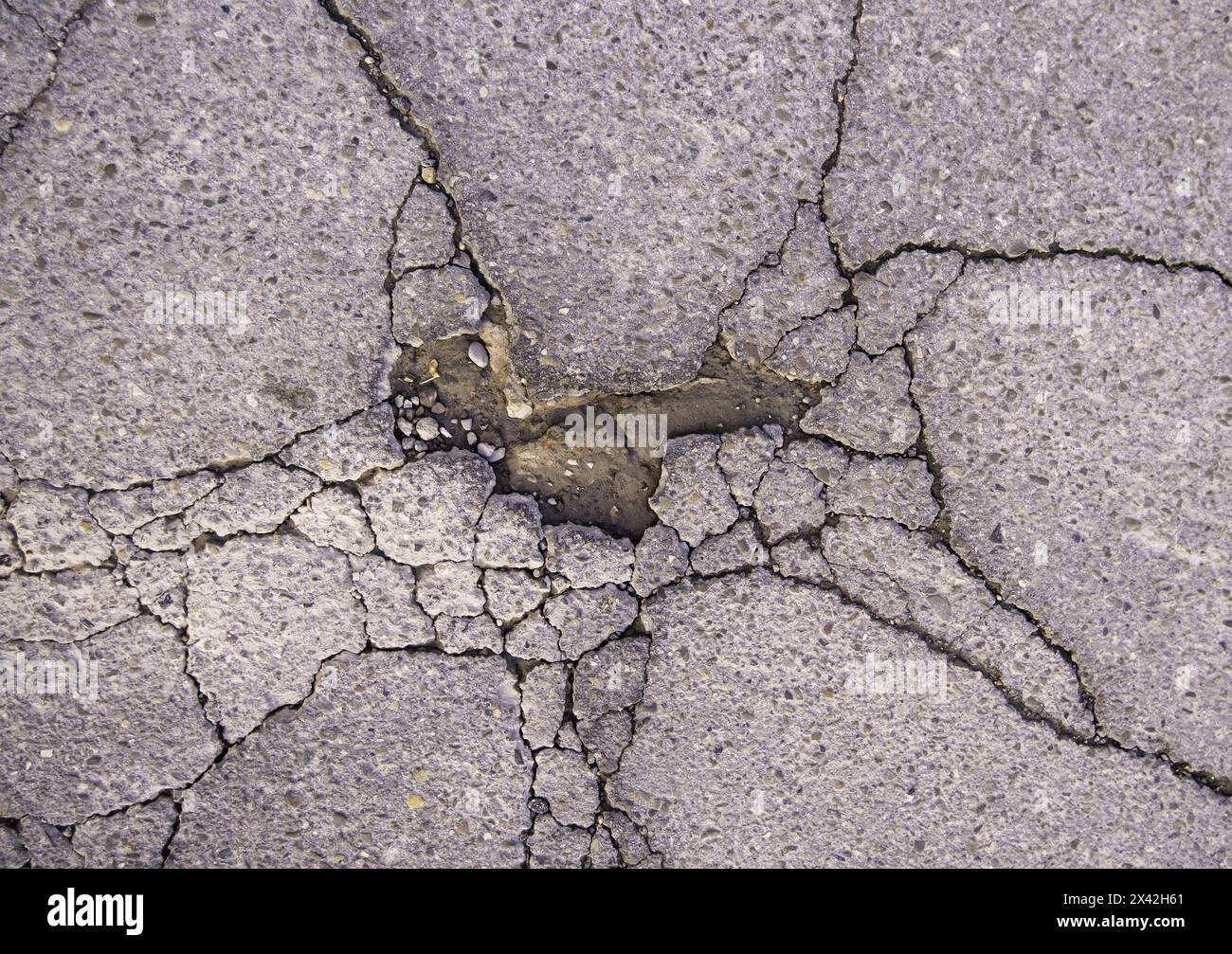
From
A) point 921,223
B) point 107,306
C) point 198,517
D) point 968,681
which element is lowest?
point 968,681

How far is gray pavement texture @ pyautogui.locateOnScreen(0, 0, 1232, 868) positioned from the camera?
6.94 feet

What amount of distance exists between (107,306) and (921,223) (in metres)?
2.34

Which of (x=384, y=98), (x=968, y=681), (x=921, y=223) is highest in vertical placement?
(x=384, y=98)

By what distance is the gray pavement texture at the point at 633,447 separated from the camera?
212cm

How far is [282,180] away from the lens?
212 centimetres

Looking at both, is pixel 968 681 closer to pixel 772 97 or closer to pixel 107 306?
pixel 772 97

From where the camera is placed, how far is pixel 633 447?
218 cm

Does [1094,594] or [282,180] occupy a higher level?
[282,180]
